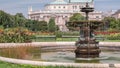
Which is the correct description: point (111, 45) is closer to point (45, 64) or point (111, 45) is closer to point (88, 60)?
point (88, 60)

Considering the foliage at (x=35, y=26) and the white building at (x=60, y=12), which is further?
the white building at (x=60, y=12)

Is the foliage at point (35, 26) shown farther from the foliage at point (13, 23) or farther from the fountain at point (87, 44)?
the fountain at point (87, 44)

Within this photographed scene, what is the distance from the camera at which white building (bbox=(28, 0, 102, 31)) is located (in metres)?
142

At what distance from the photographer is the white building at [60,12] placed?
467 feet

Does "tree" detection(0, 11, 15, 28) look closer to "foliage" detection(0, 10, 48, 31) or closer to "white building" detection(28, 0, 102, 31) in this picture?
"foliage" detection(0, 10, 48, 31)

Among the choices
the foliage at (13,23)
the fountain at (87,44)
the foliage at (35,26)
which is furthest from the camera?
the foliage at (35,26)

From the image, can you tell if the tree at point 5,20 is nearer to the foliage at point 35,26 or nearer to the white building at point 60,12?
the foliage at point 35,26

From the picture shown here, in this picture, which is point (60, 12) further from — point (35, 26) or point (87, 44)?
point (87, 44)

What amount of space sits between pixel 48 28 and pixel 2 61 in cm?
9141

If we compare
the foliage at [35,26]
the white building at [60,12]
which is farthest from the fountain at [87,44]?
the white building at [60,12]

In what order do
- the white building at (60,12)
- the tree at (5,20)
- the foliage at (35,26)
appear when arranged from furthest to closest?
the white building at (60,12)
the foliage at (35,26)
the tree at (5,20)

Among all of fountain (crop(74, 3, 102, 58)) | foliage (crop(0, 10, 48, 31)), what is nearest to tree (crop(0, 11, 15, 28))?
foliage (crop(0, 10, 48, 31))

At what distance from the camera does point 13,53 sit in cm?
1775

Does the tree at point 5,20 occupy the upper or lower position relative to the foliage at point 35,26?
upper
